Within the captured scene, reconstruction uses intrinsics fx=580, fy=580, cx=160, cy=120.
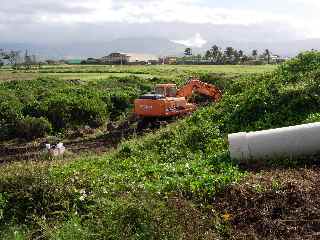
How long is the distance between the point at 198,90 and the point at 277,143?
17542mm

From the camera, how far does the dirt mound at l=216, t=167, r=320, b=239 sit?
9109 millimetres

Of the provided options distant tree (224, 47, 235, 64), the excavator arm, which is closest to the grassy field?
the excavator arm

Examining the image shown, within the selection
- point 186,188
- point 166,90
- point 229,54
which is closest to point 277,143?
point 186,188

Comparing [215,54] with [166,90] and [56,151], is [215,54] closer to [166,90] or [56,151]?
[166,90]

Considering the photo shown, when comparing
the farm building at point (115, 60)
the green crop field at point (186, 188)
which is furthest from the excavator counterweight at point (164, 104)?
the farm building at point (115, 60)

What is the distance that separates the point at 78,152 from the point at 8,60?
86.9m

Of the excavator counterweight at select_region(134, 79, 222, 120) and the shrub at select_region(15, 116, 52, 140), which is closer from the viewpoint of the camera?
the excavator counterweight at select_region(134, 79, 222, 120)

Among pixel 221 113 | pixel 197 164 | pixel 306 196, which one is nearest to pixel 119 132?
pixel 221 113

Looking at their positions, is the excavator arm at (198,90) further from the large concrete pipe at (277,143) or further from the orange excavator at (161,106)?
the large concrete pipe at (277,143)

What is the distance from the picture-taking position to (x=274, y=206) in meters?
9.70

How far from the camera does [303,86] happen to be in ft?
53.6

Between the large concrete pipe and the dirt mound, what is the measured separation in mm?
1128

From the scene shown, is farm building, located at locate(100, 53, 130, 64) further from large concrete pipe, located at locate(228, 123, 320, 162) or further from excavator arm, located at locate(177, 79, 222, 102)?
large concrete pipe, located at locate(228, 123, 320, 162)

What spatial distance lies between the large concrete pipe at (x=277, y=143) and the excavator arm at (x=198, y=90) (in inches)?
630
